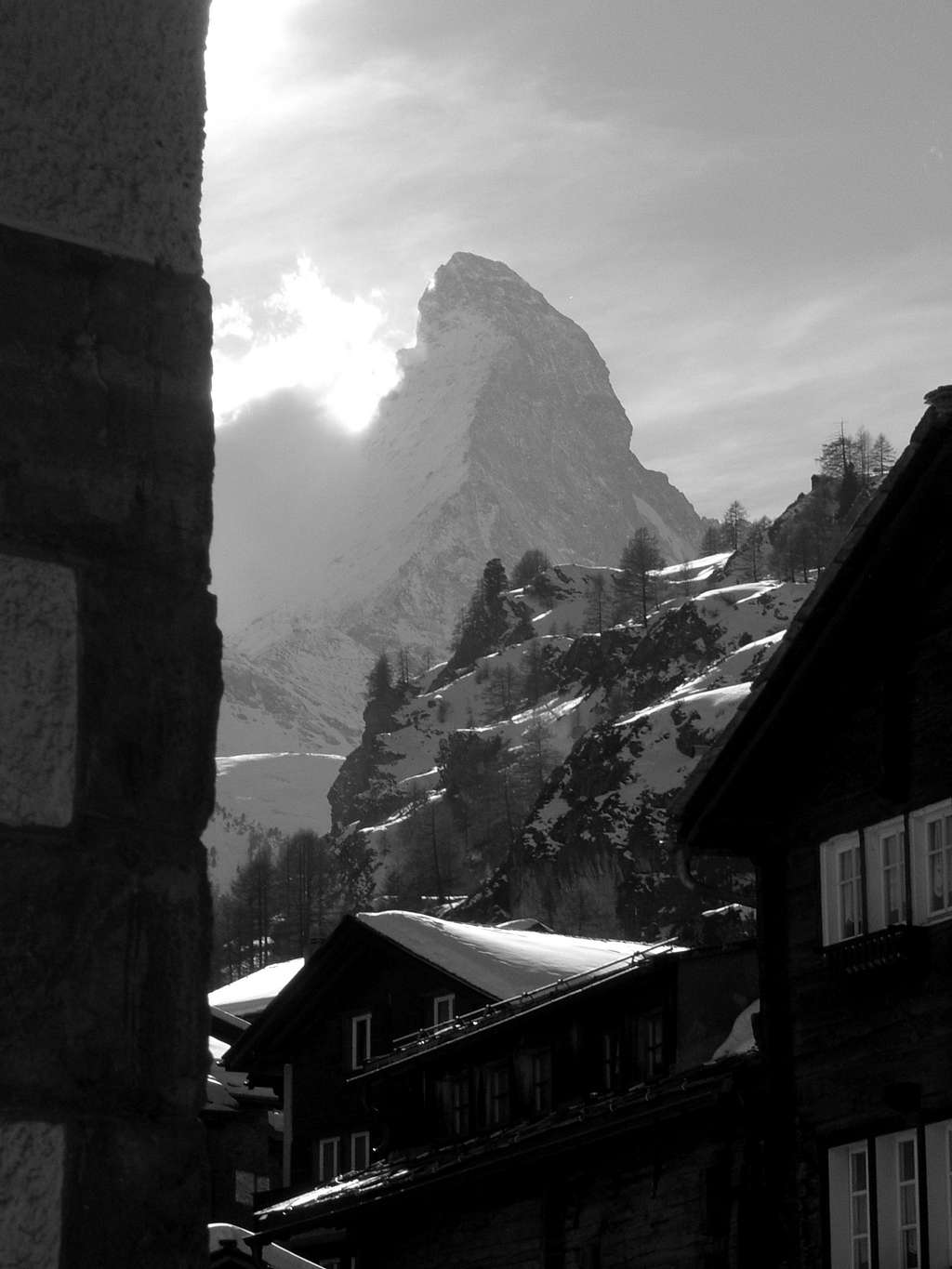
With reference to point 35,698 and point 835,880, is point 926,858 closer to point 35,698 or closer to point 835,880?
point 835,880

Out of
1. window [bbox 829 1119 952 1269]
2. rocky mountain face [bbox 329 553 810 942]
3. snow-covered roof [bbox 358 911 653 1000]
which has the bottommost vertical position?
window [bbox 829 1119 952 1269]

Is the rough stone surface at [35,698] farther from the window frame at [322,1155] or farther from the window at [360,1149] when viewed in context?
the window frame at [322,1155]

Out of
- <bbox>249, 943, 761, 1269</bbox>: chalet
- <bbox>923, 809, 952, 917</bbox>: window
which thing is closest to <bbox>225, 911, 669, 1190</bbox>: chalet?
<bbox>249, 943, 761, 1269</bbox>: chalet

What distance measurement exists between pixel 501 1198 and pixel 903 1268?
22.6ft

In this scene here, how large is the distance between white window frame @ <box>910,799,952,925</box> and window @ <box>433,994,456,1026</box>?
1739 cm

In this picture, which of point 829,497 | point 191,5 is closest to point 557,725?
point 829,497

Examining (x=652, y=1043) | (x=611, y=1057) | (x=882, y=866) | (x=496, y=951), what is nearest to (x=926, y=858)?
(x=882, y=866)

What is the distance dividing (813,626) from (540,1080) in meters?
10.3

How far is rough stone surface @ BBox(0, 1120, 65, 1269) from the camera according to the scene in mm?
2256

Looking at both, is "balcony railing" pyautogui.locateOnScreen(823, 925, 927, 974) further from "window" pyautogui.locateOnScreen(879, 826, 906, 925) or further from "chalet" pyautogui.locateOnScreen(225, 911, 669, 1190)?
"chalet" pyautogui.locateOnScreen(225, 911, 669, 1190)

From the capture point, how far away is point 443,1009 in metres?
35.2

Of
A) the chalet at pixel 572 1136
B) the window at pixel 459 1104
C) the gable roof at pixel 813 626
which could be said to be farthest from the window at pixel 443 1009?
the gable roof at pixel 813 626

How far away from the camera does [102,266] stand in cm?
268

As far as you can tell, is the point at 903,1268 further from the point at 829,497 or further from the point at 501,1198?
the point at 829,497
